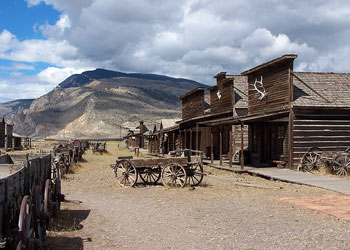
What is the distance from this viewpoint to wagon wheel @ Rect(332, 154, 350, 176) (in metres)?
15.1

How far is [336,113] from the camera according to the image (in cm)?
1725

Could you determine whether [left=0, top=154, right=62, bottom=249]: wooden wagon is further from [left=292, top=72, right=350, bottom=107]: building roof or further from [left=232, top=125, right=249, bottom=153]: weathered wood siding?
[left=232, top=125, right=249, bottom=153]: weathered wood siding

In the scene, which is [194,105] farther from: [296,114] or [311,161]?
[311,161]

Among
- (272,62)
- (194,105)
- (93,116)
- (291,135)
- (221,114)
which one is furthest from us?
(93,116)

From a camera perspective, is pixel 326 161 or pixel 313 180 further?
pixel 326 161

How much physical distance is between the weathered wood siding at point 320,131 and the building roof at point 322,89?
1.50ft

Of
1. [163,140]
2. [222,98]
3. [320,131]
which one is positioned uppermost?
[222,98]

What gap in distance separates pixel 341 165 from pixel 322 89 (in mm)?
4772

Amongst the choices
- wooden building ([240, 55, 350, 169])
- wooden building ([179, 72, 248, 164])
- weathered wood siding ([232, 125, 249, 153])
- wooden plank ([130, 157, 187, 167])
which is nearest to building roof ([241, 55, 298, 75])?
wooden building ([240, 55, 350, 169])

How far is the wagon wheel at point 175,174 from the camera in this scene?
12203mm

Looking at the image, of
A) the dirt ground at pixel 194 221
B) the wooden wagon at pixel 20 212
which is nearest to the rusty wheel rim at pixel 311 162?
the dirt ground at pixel 194 221

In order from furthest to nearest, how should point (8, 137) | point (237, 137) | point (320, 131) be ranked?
point (8, 137) → point (237, 137) → point (320, 131)

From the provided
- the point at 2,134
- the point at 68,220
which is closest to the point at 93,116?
the point at 2,134

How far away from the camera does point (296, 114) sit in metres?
16.7
